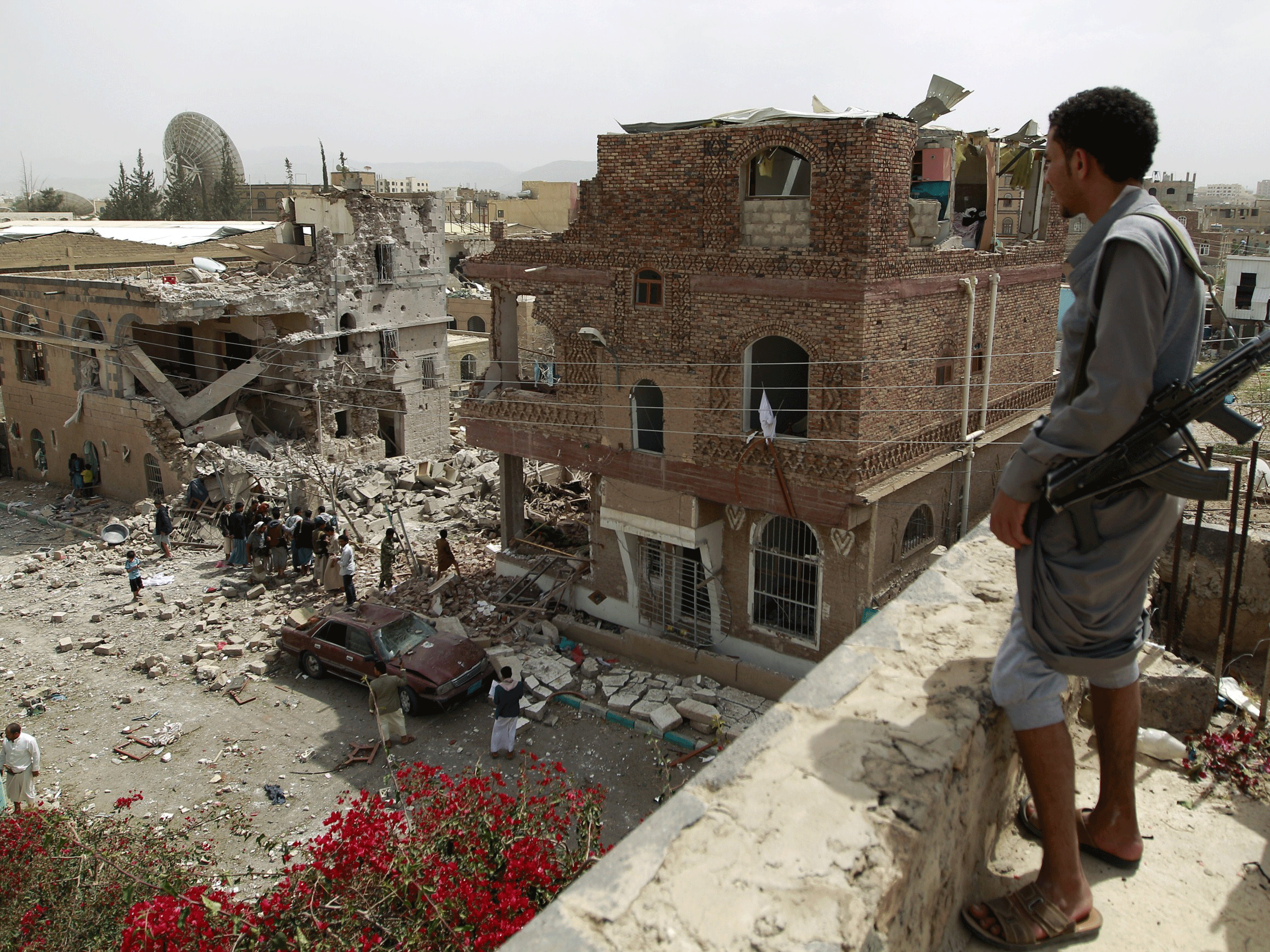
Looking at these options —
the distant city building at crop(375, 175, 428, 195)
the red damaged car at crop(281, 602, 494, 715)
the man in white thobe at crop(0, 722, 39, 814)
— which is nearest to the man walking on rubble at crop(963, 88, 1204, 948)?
the man in white thobe at crop(0, 722, 39, 814)

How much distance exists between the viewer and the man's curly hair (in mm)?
2615

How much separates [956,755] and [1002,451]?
16941 millimetres

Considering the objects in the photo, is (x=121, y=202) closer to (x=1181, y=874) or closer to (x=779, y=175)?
(x=779, y=175)

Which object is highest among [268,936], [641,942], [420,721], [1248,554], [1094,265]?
[1094,265]

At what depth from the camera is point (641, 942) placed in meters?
2.09

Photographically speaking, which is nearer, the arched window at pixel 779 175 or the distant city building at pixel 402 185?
the arched window at pixel 779 175

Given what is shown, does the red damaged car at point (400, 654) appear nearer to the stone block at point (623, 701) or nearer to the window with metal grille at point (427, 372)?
the stone block at point (623, 701)

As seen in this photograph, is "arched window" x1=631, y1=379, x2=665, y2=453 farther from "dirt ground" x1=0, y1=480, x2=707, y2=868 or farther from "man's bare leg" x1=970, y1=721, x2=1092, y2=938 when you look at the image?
"man's bare leg" x1=970, y1=721, x2=1092, y2=938

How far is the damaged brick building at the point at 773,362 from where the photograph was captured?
1361 cm

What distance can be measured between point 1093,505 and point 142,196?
72309 mm

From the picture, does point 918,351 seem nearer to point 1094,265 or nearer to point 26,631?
point 1094,265

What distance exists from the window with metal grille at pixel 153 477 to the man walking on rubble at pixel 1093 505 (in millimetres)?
26270

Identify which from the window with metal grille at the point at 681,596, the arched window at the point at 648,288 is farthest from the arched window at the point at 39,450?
the arched window at the point at 648,288

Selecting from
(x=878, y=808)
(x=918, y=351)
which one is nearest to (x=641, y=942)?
(x=878, y=808)
